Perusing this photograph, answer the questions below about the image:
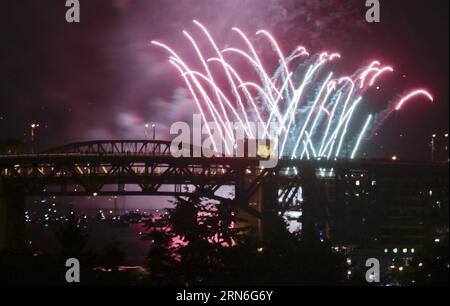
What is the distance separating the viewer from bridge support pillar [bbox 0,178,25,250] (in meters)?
70.5

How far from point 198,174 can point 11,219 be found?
75.7 ft

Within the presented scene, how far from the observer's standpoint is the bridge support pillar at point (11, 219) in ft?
231

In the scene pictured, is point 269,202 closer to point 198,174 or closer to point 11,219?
point 198,174

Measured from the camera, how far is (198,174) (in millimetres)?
69438

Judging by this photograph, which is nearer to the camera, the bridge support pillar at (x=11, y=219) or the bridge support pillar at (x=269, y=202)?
the bridge support pillar at (x=269, y=202)

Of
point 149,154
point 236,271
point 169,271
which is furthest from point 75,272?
point 149,154

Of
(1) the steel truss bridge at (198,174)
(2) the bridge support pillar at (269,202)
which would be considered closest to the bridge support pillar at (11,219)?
(1) the steel truss bridge at (198,174)

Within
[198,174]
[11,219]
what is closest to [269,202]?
[198,174]

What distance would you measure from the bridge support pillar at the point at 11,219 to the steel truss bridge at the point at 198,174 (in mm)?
578

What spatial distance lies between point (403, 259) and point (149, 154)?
31.5 metres

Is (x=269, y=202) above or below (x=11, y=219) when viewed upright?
above

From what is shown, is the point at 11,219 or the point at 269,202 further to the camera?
the point at 11,219

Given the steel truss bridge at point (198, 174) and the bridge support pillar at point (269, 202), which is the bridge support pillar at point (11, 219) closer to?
the steel truss bridge at point (198, 174)
